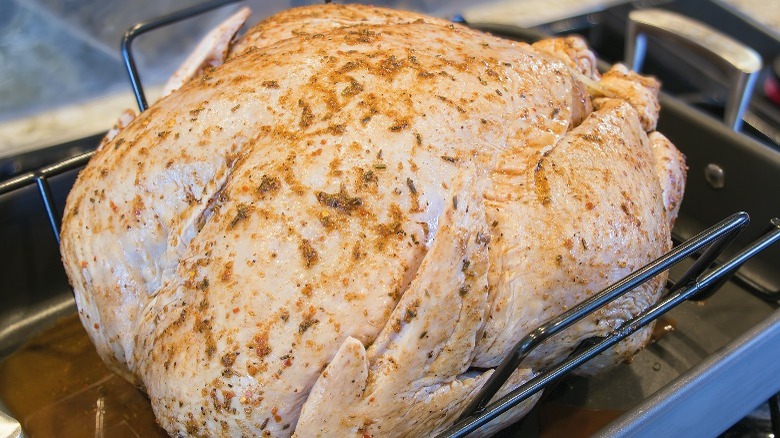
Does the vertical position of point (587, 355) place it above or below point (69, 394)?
above

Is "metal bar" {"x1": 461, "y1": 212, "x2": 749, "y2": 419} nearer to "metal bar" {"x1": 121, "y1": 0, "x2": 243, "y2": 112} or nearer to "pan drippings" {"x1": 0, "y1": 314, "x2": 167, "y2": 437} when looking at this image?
"pan drippings" {"x1": 0, "y1": 314, "x2": 167, "y2": 437}

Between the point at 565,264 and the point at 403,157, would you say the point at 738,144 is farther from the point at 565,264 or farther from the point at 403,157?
the point at 403,157

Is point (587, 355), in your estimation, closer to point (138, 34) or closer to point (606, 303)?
point (606, 303)

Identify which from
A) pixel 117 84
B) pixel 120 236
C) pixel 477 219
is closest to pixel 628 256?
pixel 477 219

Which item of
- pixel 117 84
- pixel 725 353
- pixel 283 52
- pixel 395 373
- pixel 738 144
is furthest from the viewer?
pixel 117 84

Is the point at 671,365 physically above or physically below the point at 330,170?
below

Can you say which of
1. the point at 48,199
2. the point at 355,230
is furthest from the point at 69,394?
the point at 355,230

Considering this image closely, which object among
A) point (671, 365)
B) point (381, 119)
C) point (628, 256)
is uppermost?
point (381, 119)

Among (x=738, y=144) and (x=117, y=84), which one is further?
(x=117, y=84)
